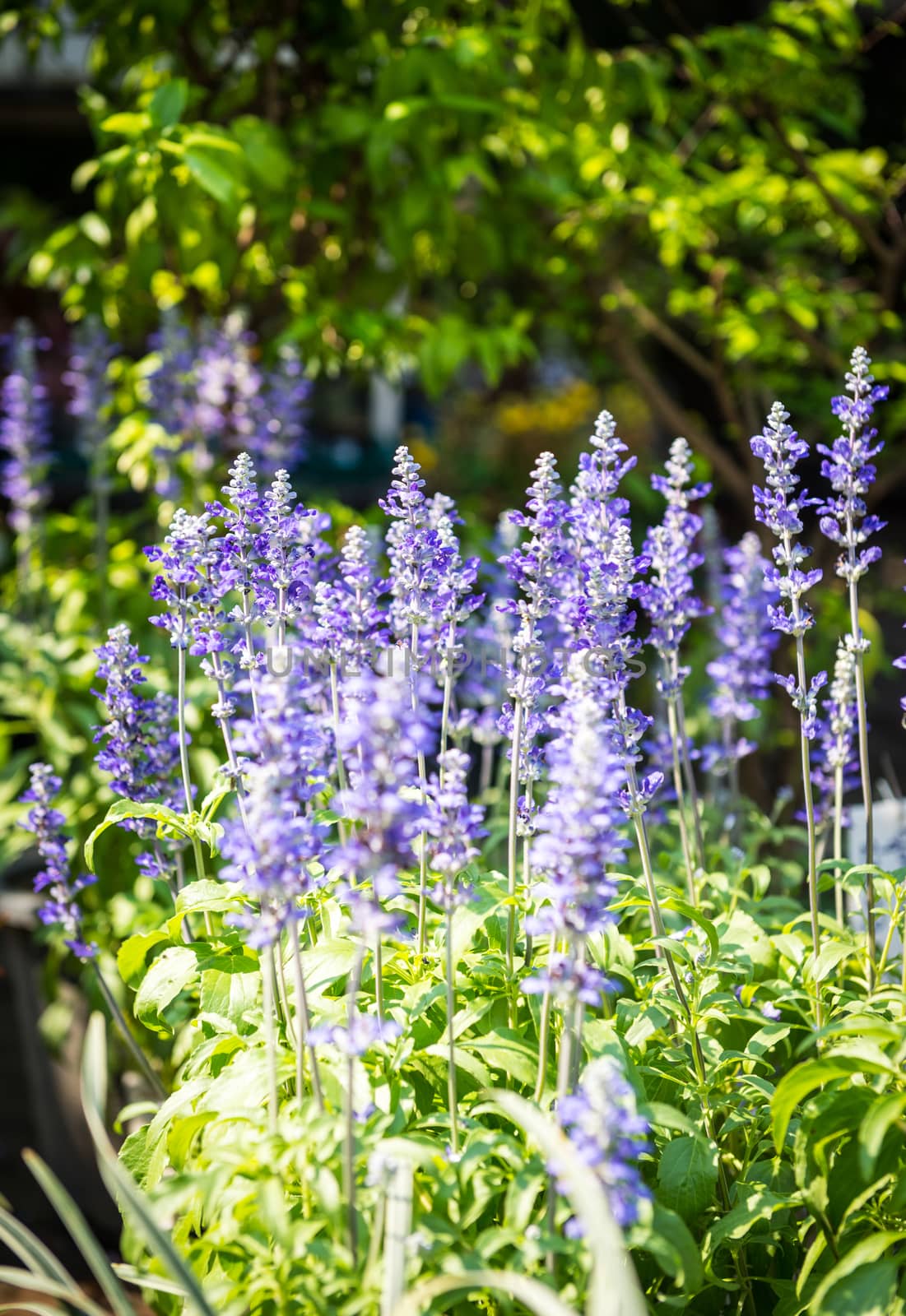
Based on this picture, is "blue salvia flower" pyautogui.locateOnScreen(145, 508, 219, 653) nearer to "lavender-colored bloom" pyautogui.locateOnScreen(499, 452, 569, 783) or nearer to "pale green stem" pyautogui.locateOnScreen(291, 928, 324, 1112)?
"lavender-colored bloom" pyautogui.locateOnScreen(499, 452, 569, 783)

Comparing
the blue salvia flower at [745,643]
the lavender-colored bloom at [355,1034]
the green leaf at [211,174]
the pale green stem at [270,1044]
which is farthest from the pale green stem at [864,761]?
the green leaf at [211,174]

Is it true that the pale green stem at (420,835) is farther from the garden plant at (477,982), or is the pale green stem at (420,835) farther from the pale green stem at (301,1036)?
the pale green stem at (301,1036)

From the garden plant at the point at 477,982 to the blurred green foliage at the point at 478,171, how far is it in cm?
159

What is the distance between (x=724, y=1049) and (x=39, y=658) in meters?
2.59

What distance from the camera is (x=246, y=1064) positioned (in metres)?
1.81

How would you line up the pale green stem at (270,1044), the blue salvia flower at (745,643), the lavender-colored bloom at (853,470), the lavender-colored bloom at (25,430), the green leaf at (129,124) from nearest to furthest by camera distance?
1. the pale green stem at (270,1044)
2. the lavender-colored bloom at (853,470)
3. the blue salvia flower at (745,643)
4. the green leaf at (129,124)
5. the lavender-colored bloom at (25,430)

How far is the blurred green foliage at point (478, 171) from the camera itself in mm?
3566

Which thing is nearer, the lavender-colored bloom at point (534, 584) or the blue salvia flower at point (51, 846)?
the lavender-colored bloom at point (534, 584)

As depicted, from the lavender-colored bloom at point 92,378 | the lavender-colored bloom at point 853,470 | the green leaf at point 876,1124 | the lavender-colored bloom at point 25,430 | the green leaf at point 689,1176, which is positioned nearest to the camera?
the green leaf at point 876,1124

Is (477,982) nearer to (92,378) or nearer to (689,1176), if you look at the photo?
(689,1176)

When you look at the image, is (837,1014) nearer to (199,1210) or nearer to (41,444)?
(199,1210)

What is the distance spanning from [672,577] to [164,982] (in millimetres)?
1147

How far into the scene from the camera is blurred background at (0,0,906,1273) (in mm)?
3549

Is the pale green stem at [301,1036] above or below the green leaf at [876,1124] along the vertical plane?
above
